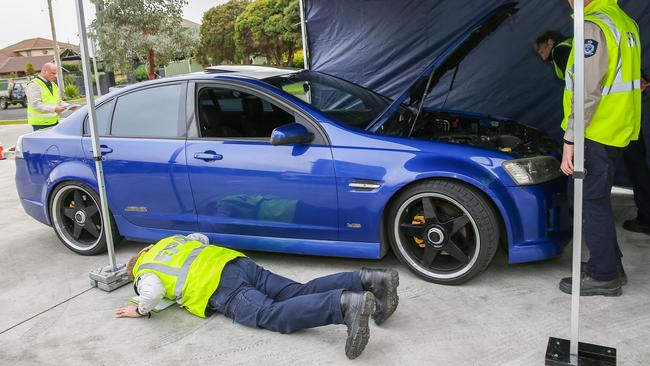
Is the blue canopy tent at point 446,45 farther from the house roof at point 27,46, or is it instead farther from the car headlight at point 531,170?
the house roof at point 27,46

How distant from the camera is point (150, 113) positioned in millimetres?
4484

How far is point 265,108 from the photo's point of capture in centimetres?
421

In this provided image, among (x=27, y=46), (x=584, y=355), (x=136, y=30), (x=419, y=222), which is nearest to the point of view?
(x=584, y=355)

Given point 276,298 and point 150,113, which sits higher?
Answer: point 150,113

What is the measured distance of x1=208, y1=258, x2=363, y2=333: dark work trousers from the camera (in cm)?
303

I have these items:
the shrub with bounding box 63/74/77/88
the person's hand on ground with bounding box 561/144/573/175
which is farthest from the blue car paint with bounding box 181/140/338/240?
the shrub with bounding box 63/74/77/88

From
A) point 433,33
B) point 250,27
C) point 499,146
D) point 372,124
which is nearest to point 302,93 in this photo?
point 372,124

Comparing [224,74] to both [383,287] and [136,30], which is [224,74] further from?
[136,30]

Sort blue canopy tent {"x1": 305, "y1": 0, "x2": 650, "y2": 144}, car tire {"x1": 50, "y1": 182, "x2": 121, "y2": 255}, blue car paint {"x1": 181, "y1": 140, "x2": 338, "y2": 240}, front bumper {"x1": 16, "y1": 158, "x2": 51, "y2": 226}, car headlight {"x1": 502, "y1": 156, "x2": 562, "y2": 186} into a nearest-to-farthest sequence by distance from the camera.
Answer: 1. car headlight {"x1": 502, "y1": 156, "x2": 562, "y2": 186}
2. blue car paint {"x1": 181, "y1": 140, "x2": 338, "y2": 240}
3. car tire {"x1": 50, "y1": 182, "x2": 121, "y2": 255}
4. front bumper {"x1": 16, "y1": 158, "x2": 51, "y2": 226}
5. blue canopy tent {"x1": 305, "y1": 0, "x2": 650, "y2": 144}

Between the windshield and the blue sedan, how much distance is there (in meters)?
0.02

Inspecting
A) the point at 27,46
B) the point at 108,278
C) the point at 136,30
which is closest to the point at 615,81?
the point at 108,278

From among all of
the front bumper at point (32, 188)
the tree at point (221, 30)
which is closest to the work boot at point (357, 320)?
the front bumper at point (32, 188)

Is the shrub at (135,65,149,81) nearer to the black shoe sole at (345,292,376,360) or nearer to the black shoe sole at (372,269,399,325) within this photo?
the black shoe sole at (372,269,399,325)

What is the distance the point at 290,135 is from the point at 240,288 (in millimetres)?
1051
